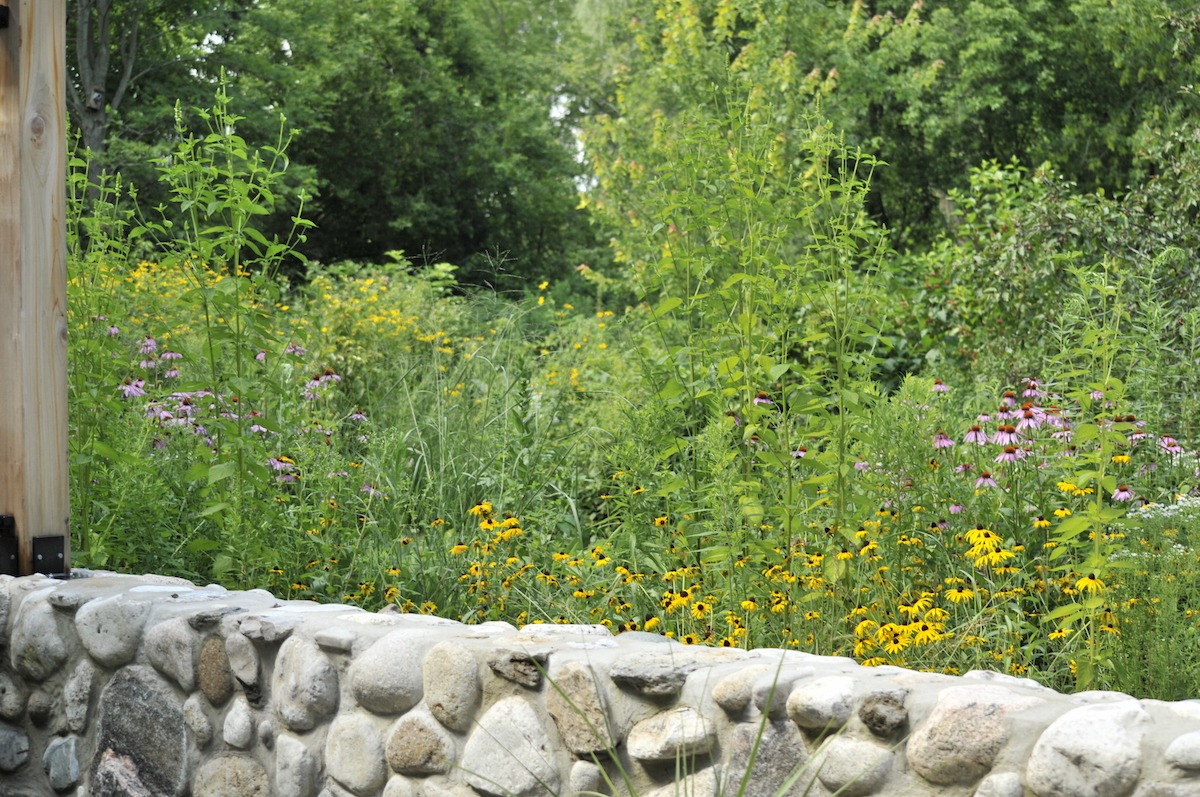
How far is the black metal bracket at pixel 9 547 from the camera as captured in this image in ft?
11.8

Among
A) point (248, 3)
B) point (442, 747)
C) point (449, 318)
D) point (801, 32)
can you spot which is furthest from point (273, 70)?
point (442, 747)

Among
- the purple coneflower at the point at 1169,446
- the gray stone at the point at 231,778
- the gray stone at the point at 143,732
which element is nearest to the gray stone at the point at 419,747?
the gray stone at the point at 231,778

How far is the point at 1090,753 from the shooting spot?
1853 mm

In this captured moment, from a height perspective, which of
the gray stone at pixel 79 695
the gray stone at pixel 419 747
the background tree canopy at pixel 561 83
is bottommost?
the gray stone at pixel 79 695

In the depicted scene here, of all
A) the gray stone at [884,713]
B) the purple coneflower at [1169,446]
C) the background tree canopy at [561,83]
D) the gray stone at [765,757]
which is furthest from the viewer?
the background tree canopy at [561,83]

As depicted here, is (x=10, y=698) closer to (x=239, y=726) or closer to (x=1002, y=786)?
(x=239, y=726)

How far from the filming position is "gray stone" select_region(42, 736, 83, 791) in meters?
3.30

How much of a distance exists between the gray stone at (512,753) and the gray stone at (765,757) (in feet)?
1.39

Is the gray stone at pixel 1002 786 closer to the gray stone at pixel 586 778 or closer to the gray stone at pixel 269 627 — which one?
the gray stone at pixel 586 778

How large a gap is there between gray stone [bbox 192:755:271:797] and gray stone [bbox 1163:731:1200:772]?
2.09 m

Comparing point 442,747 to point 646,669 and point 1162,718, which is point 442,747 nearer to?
point 646,669

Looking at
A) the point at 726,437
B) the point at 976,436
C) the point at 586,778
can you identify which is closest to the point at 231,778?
the point at 586,778

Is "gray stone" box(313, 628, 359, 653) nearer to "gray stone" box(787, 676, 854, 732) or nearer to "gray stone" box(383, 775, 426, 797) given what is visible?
"gray stone" box(383, 775, 426, 797)

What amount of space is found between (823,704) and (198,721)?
1.73m
